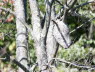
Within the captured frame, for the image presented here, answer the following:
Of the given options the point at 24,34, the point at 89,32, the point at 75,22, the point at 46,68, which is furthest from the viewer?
the point at 89,32

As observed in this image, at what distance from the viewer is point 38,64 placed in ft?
11.2

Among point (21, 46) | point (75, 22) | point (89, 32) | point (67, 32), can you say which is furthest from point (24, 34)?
point (89, 32)

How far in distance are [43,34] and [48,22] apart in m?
0.17

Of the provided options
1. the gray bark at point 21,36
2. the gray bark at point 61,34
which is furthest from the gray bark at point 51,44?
the gray bark at point 21,36

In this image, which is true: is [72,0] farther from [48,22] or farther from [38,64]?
[38,64]

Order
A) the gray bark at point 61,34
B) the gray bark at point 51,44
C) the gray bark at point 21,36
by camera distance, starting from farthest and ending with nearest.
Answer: the gray bark at point 21,36 < the gray bark at point 51,44 < the gray bark at point 61,34

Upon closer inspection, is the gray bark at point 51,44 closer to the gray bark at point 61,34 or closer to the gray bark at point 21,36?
the gray bark at point 61,34

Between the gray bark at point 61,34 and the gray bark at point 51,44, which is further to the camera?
the gray bark at point 51,44

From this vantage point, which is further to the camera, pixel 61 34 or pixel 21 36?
pixel 21 36

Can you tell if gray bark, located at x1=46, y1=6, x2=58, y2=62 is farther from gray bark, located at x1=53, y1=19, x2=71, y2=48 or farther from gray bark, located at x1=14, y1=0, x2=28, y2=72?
gray bark, located at x1=14, y1=0, x2=28, y2=72

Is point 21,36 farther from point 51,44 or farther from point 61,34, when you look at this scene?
point 61,34

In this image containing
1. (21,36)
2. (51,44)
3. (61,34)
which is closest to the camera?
(61,34)

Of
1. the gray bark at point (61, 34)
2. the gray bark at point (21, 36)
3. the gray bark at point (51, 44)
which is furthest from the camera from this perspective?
the gray bark at point (21, 36)

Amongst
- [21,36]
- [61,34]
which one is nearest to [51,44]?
[61,34]
